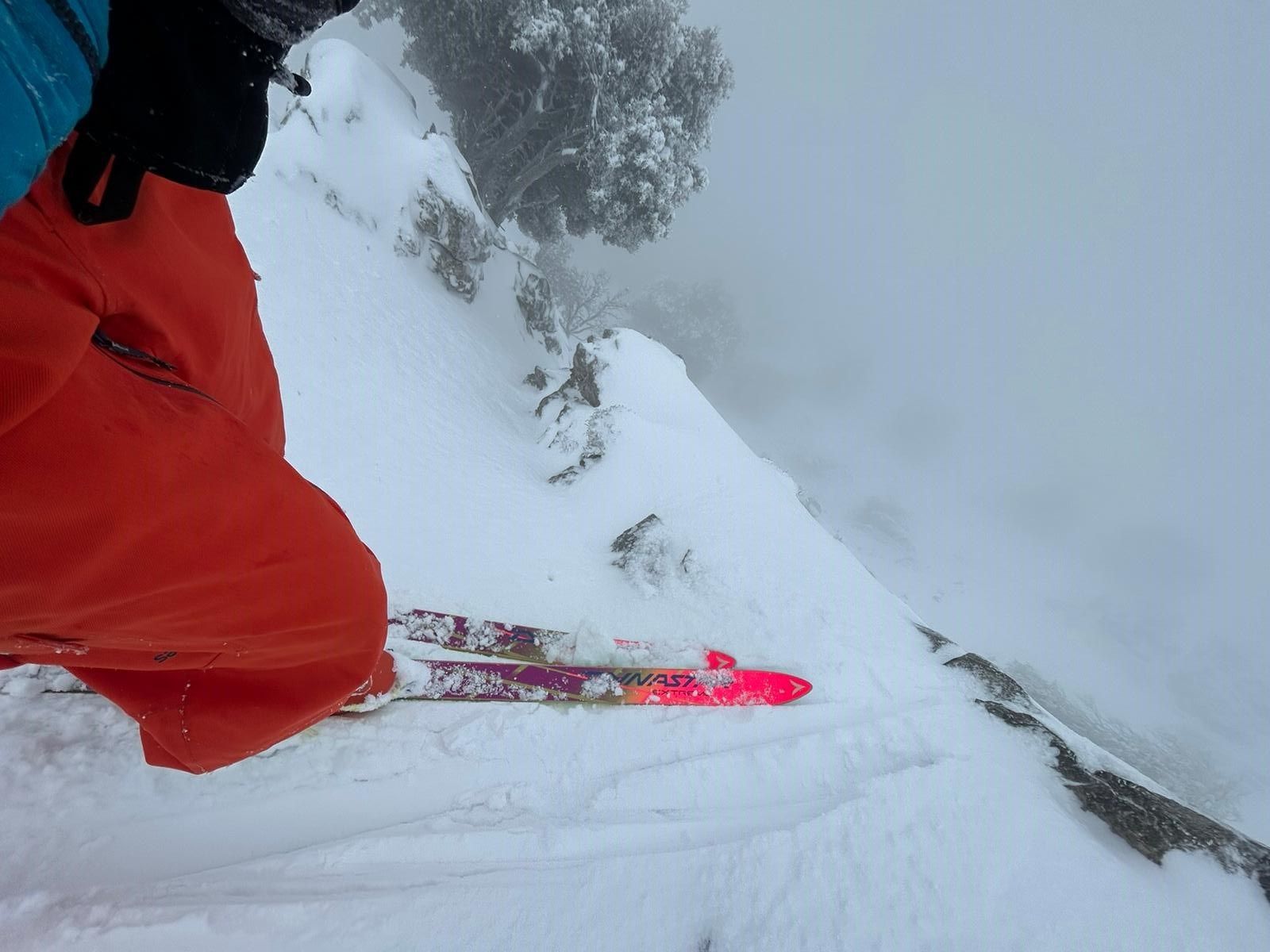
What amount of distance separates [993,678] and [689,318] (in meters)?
39.6

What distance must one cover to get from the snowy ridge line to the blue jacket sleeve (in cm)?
480

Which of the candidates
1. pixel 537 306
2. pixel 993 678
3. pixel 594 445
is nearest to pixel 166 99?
pixel 993 678

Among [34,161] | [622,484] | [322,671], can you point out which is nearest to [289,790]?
[322,671]

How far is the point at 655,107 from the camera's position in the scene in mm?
11539

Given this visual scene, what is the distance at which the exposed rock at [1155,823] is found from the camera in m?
2.78

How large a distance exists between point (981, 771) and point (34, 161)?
4443 millimetres

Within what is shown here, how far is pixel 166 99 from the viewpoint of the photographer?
75 cm

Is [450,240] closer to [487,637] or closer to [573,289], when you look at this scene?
[487,637]

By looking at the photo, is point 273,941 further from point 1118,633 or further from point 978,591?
point 1118,633

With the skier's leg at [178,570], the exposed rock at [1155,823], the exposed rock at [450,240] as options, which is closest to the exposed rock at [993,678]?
the exposed rock at [1155,823]

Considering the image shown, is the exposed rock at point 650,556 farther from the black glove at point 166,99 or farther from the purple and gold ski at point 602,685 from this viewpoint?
the black glove at point 166,99

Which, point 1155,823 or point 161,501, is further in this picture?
point 1155,823

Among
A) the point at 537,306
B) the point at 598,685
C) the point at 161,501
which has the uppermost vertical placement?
the point at 537,306

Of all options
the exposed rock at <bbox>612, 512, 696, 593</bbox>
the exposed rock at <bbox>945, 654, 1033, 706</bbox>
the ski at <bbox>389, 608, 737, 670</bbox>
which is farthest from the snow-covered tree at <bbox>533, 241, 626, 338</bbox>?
the exposed rock at <bbox>945, 654, 1033, 706</bbox>
